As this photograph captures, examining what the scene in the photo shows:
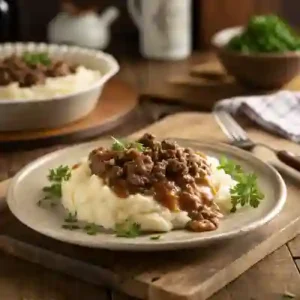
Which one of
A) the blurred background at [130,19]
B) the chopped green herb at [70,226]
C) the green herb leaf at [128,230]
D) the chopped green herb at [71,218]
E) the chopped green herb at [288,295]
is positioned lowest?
Result: the blurred background at [130,19]

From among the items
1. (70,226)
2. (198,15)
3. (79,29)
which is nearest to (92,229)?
(70,226)

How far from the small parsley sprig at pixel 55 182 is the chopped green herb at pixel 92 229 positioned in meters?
0.10

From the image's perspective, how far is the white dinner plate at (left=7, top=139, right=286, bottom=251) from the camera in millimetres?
957

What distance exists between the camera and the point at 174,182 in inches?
40.6

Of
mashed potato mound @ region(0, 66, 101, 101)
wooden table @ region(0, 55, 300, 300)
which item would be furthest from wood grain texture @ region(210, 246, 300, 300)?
mashed potato mound @ region(0, 66, 101, 101)

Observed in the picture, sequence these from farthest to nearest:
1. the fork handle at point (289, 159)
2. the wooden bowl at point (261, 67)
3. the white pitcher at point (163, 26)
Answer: the white pitcher at point (163, 26) < the wooden bowl at point (261, 67) < the fork handle at point (289, 159)

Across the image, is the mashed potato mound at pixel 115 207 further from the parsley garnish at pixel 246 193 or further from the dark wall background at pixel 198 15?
the dark wall background at pixel 198 15

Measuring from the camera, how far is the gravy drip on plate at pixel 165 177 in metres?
1.01

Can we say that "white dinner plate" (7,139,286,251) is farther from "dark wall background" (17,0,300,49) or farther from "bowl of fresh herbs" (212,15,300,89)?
"dark wall background" (17,0,300,49)

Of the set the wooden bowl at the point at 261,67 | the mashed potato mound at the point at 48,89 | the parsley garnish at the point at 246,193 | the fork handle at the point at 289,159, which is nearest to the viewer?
the parsley garnish at the point at 246,193

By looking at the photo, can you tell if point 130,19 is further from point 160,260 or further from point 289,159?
point 160,260

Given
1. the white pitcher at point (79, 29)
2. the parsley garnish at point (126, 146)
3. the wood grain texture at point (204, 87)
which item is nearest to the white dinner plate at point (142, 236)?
the parsley garnish at point (126, 146)

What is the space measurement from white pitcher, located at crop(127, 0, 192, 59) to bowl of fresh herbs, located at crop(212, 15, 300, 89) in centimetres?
24

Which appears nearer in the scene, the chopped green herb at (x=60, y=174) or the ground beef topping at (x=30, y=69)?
the chopped green herb at (x=60, y=174)
